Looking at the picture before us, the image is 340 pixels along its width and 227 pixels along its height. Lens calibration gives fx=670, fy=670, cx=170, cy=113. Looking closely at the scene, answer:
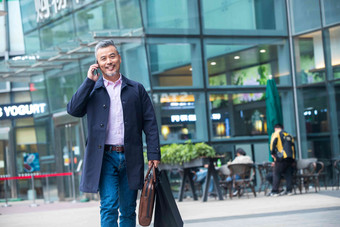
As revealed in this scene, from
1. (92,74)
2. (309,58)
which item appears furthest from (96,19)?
(92,74)

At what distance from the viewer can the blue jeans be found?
496cm

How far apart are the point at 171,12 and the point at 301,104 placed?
14.6 ft

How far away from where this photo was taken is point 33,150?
26562mm

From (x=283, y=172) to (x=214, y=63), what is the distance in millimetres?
4225

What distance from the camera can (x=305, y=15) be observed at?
18078 mm

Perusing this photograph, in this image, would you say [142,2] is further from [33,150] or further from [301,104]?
[33,150]

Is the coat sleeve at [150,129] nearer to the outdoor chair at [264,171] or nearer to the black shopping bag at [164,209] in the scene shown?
the black shopping bag at [164,209]

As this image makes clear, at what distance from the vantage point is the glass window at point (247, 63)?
57.7ft

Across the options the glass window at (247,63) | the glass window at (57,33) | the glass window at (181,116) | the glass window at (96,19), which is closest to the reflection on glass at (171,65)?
the glass window at (181,116)

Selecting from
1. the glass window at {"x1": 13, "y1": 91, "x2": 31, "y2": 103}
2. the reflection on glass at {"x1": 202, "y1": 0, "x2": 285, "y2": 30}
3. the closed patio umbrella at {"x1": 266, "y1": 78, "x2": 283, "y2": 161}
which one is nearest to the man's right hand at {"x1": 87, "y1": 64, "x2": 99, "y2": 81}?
the closed patio umbrella at {"x1": 266, "y1": 78, "x2": 283, "y2": 161}

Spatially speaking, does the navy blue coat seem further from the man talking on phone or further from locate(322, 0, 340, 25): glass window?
locate(322, 0, 340, 25): glass window

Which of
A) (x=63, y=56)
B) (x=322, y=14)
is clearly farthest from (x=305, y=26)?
(x=63, y=56)

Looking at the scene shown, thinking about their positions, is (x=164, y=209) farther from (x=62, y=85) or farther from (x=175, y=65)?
(x=62, y=85)

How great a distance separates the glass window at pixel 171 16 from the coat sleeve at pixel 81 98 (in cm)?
1155
